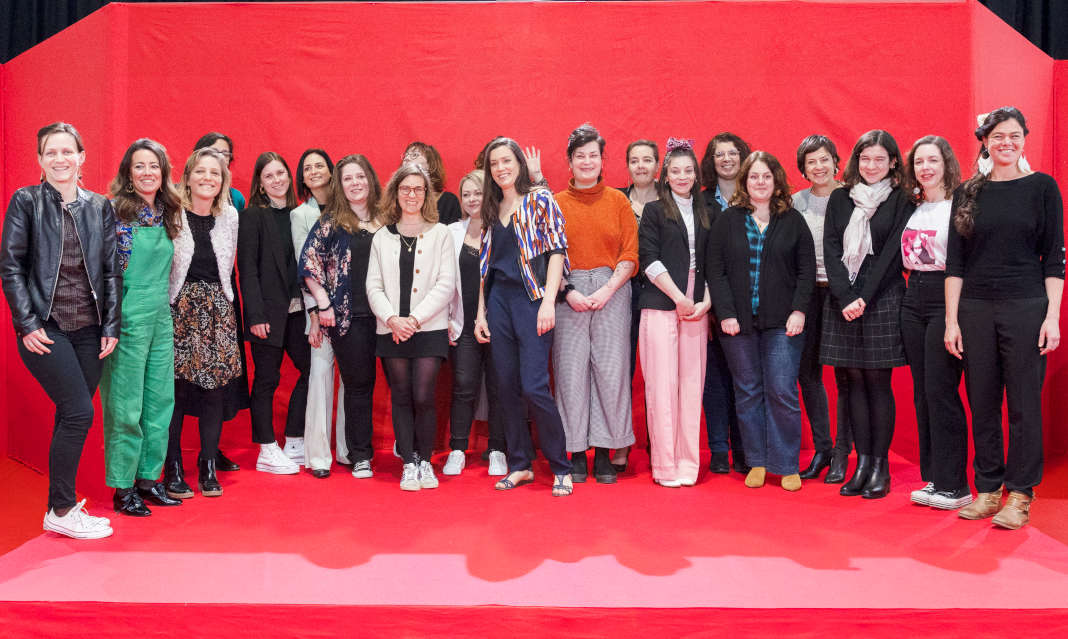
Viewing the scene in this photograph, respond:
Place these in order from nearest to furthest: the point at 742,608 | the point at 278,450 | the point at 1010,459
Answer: the point at 742,608, the point at 1010,459, the point at 278,450

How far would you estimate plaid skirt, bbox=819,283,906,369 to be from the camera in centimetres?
354

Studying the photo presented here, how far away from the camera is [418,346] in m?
3.72

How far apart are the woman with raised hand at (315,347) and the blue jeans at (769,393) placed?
1.96m

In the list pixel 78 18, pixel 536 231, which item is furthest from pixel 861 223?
pixel 78 18

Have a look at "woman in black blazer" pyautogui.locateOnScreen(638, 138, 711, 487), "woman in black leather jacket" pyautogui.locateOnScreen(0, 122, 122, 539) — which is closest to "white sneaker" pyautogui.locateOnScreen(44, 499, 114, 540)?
"woman in black leather jacket" pyautogui.locateOnScreen(0, 122, 122, 539)

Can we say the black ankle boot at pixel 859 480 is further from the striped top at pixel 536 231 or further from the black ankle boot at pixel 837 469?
the striped top at pixel 536 231

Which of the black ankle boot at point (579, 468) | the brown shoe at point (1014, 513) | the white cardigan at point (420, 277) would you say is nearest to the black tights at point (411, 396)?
the white cardigan at point (420, 277)

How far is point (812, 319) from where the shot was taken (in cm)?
387

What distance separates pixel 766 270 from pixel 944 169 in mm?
837

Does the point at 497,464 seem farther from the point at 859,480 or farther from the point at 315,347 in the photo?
the point at 859,480

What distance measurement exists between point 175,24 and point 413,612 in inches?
154

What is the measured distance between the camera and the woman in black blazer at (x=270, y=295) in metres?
3.97

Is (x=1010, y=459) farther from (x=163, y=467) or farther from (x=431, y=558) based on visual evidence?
(x=163, y=467)

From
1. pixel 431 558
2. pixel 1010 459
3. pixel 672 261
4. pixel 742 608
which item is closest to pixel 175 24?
pixel 672 261
